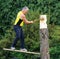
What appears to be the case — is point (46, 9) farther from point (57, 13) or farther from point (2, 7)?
point (2, 7)

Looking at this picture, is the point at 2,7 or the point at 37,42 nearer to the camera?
the point at 37,42

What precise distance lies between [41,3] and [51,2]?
0.42 m

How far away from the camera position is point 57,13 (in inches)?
579

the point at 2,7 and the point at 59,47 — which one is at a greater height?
the point at 2,7

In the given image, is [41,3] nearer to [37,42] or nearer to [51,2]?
[51,2]

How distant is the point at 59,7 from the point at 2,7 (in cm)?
248

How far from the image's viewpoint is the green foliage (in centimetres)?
1373

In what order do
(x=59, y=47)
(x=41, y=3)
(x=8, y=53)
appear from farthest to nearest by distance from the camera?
(x=41, y=3), (x=8, y=53), (x=59, y=47)

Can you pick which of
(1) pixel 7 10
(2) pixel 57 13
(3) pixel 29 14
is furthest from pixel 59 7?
(1) pixel 7 10

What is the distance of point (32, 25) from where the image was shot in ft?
46.5

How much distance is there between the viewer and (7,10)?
1588 centimetres

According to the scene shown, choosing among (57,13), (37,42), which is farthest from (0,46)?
(57,13)

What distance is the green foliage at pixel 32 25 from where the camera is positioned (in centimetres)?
1373

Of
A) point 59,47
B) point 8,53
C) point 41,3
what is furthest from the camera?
point 41,3
